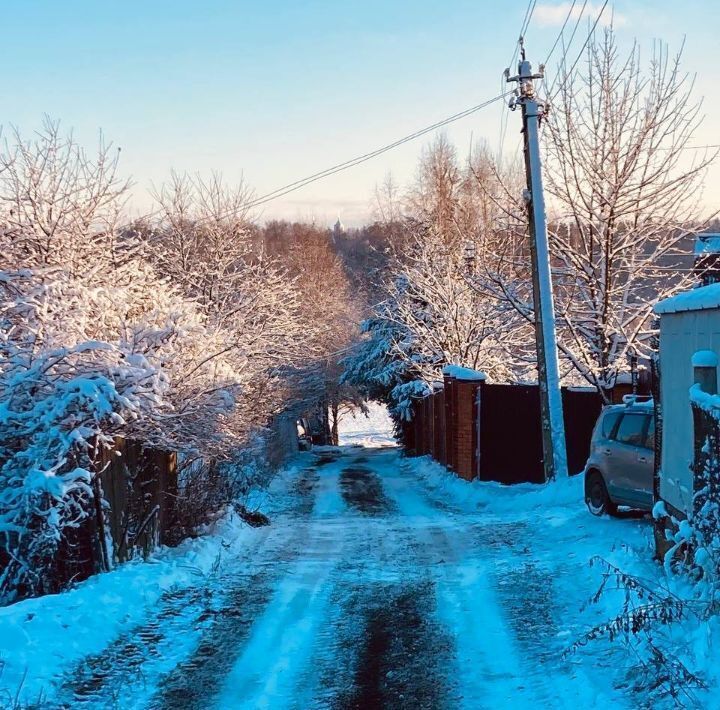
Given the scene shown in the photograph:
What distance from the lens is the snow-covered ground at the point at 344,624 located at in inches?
225

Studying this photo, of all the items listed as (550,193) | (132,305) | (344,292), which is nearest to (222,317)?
(550,193)

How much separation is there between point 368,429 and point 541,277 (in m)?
59.3

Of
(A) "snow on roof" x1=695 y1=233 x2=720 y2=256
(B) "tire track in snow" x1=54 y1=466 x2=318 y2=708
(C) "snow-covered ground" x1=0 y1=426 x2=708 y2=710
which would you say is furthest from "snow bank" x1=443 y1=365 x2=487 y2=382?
(B) "tire track in snow" x1=54 y1=466 x2=318 y2=708

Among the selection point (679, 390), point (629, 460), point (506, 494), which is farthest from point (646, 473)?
point (506, 494)

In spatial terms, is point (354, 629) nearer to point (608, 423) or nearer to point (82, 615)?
point (82, 615)

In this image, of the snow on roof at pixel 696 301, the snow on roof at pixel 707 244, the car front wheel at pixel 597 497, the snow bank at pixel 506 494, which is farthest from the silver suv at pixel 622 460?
the snow on roof at pixel 707 244

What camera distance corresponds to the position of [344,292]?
6353cm

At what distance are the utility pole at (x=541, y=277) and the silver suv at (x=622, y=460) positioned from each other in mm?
2866

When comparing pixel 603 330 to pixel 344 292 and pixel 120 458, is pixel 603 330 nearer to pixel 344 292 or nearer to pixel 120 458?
pixel 120 458

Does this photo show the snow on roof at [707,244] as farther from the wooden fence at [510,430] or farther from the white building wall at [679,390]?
the white building wall at [679,390]

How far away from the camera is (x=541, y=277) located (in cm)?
1584

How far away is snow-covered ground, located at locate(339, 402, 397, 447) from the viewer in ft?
216

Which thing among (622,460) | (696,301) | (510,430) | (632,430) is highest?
(696,301)

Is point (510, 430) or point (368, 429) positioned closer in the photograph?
point (510, 430)
